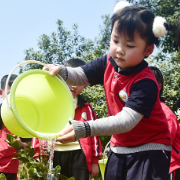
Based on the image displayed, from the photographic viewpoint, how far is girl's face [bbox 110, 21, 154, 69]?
63.2 inches

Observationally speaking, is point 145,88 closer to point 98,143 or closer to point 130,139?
point 130,139

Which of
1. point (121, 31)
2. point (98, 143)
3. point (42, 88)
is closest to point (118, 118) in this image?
point (121, 31)

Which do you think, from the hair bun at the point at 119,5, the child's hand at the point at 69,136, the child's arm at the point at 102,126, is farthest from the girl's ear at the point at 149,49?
the child's hand at the point at 69,136

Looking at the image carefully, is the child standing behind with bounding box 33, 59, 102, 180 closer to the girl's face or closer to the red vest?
the red vest

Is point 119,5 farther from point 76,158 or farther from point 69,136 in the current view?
point 76,158

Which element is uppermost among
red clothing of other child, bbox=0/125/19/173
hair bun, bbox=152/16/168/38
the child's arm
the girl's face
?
hair bun, bbox=152/16/168/38

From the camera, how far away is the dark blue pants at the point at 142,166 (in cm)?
166

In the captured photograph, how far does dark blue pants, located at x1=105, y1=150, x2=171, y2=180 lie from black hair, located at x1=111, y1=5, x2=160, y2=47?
72cm

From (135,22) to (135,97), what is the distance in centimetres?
47

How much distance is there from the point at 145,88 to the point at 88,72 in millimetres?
501

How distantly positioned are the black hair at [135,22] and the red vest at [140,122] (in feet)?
0.71

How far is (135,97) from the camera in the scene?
1.52 meters

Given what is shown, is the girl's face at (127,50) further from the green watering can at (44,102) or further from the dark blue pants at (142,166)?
the dark blue pants at (142,166)

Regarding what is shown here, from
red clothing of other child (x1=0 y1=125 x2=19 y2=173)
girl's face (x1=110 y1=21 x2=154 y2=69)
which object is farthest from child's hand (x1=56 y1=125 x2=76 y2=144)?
red clothing of other child (x1=0 y1=125 x2=19 y2=173)
